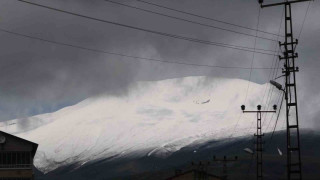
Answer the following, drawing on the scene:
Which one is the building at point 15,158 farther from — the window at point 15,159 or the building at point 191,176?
the building at point 191,176

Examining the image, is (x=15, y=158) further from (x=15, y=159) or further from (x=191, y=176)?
(x=191, y=176)

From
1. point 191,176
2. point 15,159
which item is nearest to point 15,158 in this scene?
point 15,159

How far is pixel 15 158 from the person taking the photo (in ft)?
377

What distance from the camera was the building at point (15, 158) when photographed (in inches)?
4466

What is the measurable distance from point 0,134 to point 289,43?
67.4 metres

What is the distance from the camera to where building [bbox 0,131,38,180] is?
372 feet

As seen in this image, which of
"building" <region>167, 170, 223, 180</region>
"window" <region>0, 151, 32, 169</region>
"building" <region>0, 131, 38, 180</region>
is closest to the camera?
"building" <region>0, 131, 38, 180</region>

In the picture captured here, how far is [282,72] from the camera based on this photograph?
6606 cm

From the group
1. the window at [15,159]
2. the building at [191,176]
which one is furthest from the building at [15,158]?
the building at [191,176]

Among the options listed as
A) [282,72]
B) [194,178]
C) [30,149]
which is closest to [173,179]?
[194,178]

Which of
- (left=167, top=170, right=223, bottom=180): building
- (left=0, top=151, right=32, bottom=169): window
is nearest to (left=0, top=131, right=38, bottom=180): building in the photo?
(left=0, top=151, right=32, bottom=169): window

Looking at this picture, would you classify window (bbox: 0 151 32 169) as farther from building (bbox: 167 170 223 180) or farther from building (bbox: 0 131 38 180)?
building (bbox: 167 170 223 180)

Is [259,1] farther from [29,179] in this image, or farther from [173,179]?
[173,179]

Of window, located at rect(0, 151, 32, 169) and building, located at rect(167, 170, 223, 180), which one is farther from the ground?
window, located at rect(0, 151, 32, 169)
